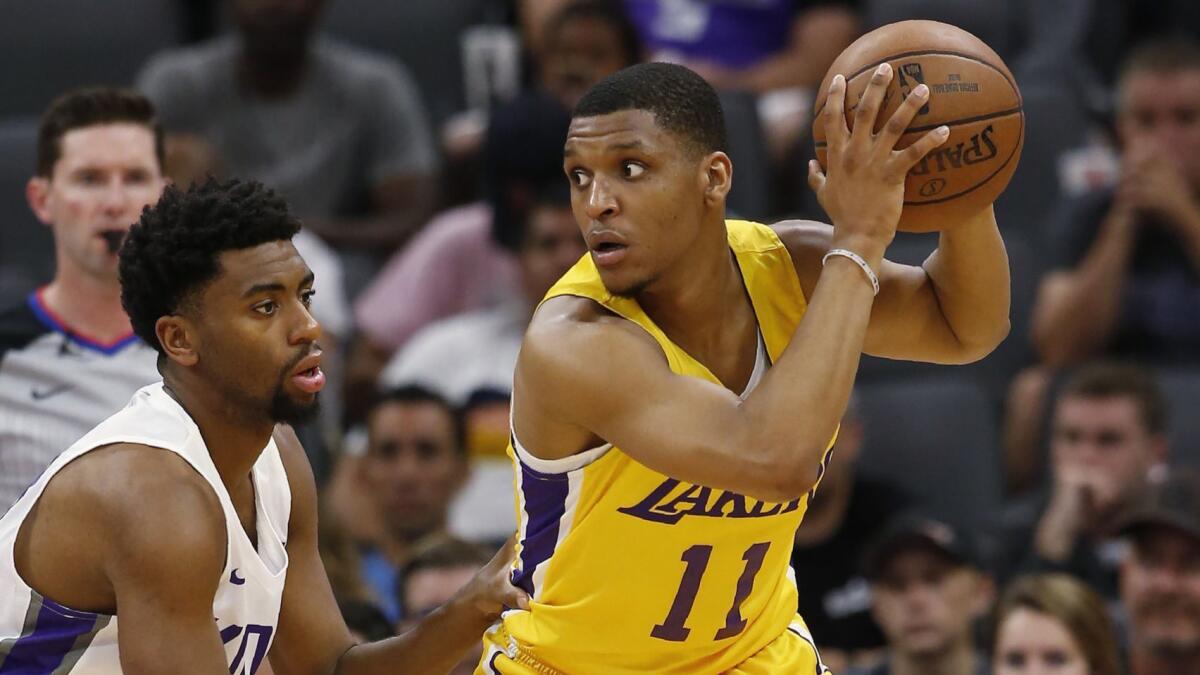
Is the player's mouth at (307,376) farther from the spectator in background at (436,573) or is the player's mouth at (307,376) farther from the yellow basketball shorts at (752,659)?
the spectator in background at (436,573)

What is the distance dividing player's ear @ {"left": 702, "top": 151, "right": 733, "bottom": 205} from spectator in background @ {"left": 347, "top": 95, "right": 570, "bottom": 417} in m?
3.72

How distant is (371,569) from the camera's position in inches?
272

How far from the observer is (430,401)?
675cm

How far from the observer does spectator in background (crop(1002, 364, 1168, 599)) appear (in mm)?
6402

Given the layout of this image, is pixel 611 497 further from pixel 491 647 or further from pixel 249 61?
pixel 249 61

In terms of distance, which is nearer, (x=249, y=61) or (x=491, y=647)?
(x=491, y=647)

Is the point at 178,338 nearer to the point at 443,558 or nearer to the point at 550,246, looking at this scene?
the point at 443,558

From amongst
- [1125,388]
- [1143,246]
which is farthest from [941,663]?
[1143,246]

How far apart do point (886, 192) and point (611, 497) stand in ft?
2.53

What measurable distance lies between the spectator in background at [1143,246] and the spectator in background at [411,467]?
7.24 feet

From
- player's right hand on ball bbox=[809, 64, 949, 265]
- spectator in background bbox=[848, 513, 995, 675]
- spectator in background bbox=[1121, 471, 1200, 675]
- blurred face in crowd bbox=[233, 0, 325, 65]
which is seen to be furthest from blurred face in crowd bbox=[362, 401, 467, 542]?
player's right hand on ball bbox=[809, 64, 949, 265]

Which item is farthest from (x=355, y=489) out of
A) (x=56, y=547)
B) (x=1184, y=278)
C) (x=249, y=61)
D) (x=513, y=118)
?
(x=56, y=547)

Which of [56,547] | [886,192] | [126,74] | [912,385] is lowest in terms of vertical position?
[912,385]

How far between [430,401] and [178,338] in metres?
3.29
